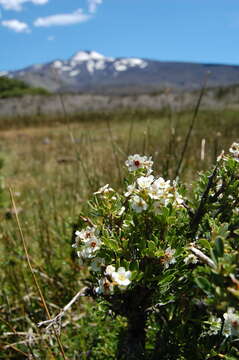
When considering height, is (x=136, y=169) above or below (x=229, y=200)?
above

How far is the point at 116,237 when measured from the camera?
1123 millimetres

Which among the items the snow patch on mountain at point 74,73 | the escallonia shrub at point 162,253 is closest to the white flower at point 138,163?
the escallonia shrub at point 162,253

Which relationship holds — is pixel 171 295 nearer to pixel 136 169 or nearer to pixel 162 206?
pixel 162 206

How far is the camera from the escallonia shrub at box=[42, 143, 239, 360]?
38.8 inches

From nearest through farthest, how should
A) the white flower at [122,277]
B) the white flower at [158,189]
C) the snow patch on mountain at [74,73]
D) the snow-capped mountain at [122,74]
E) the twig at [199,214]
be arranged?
the white flower at [122,277] < the white flower at [158,189] < the twig at [199,214] < the snow-capped mountain at [122,74] < the snow patch on mountain at [74,73]

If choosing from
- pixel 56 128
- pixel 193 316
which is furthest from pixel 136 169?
pixel 56 128

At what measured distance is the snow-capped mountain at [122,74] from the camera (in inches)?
4417

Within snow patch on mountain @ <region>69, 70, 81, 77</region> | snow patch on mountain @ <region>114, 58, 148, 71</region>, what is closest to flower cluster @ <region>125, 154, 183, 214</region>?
snow patch on mountain @ <region>114, 58, 148, 71</region>

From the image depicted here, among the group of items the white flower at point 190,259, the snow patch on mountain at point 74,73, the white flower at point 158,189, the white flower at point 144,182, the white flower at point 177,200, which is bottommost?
the snow patch on mountain at point 74,73

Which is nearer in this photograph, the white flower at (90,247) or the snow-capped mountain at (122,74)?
the white flower at (90,247)

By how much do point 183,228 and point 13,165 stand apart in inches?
300

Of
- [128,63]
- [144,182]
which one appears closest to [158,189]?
[144,182]

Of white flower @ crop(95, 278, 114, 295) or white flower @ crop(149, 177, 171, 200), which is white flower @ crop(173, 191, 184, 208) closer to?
white flower @ crop(149, 177, 171, 200)

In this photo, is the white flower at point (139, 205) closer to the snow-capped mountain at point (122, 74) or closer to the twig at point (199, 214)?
the twig at point (199, 214)
